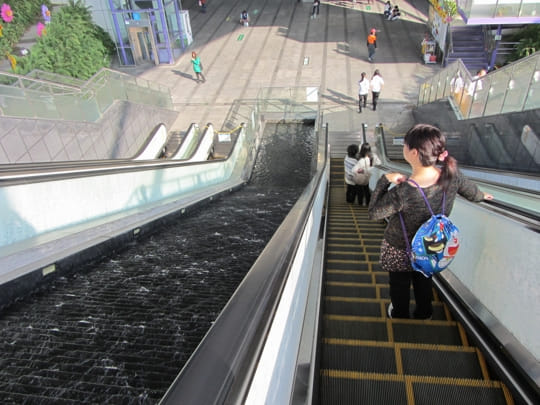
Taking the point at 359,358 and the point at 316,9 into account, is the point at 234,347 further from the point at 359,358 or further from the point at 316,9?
the point at 316,9

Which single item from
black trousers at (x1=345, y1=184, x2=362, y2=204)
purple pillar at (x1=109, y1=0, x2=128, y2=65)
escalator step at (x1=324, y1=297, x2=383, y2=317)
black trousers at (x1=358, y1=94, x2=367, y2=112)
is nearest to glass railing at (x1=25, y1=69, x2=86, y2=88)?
black trousers at (x1=345, y1=184, x2=362, y2=204)

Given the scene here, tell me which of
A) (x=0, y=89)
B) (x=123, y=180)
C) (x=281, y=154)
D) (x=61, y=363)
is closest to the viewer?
(x=61, y=363)

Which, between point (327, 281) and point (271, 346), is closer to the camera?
point (271, 346)

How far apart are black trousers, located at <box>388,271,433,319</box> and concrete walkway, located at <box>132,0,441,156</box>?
9823mm

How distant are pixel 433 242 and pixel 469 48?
1863 cm

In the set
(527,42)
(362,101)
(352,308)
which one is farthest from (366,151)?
(527,42)

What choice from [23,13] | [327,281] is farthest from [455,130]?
[23,13]

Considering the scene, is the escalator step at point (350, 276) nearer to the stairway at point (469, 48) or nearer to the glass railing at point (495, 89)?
the glass railing at point (495, 89)

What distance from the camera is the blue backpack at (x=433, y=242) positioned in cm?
197

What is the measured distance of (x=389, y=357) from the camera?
82.9 inches

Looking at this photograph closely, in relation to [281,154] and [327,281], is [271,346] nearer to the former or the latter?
[327,281]

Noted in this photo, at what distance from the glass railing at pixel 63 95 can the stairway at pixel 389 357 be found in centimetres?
748

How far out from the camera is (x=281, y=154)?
39.2 feet

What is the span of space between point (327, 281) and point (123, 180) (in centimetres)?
297
